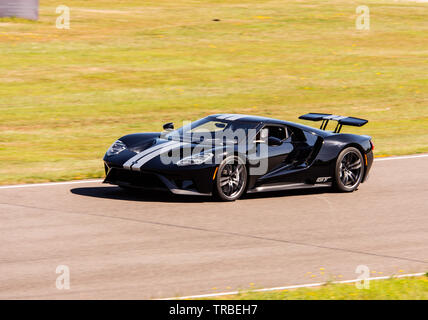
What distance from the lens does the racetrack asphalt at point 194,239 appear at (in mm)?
7270

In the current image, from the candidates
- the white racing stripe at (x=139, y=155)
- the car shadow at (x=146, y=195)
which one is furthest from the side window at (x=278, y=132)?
the white racing stripe at (x=139, y=155)

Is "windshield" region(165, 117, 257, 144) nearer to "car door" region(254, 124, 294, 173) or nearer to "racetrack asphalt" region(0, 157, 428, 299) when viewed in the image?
"car door" region(254, 124, 294, 173)

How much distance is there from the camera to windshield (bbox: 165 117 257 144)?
11406mm

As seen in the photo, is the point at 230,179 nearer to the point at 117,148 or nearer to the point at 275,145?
the point at 275,145

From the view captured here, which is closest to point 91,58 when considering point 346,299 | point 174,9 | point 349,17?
point 174,9

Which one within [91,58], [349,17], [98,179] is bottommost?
[98,179]

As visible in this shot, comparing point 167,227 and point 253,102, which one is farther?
point 253,102

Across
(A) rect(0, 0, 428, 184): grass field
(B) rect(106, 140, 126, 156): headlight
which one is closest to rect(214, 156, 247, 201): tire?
→ (B) rect(106, 140, 126, 156): headlight

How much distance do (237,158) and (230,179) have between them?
0.31m

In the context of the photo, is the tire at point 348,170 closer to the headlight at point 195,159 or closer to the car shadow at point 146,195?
the car shadow at point 146,195

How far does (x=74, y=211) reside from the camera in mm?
10180

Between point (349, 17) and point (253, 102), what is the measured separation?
15670 mm

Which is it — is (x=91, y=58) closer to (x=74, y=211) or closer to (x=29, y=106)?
(x=29, y=106)
